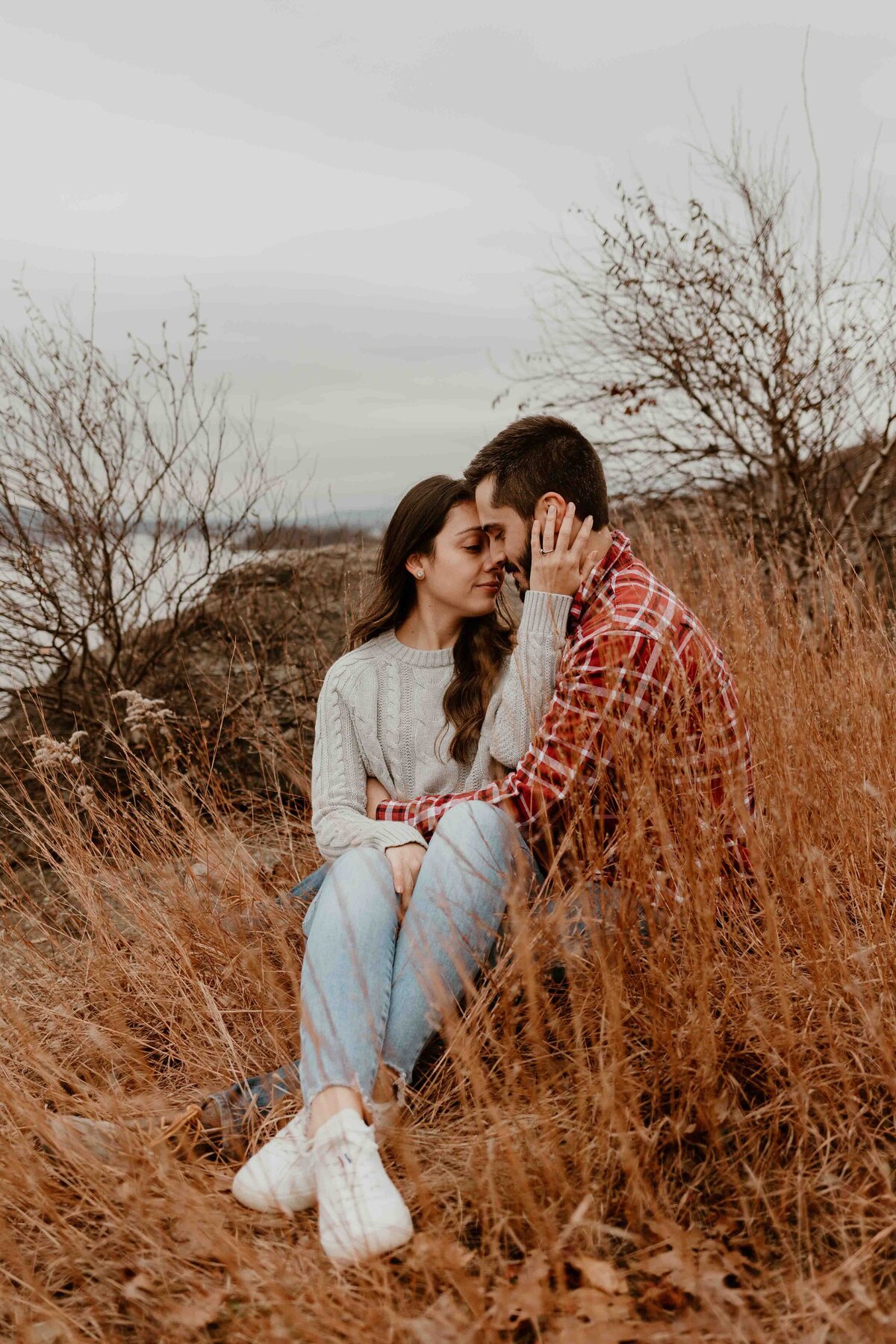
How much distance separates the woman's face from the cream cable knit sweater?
188mm

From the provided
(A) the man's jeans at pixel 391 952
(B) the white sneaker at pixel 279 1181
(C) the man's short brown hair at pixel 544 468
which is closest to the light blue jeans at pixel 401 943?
(A) the man's jeans at pixel 391 952

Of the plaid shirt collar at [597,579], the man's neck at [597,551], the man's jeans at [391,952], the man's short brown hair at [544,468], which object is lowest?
the man's jeans at [391,952]

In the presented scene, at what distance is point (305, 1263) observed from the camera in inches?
65.1

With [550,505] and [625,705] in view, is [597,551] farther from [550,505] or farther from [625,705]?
[625,705]

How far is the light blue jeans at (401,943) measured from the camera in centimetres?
193

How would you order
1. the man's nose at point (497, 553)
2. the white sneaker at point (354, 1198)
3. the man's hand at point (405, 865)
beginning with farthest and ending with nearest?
the man's nose at point (497, 553) < the man's hand at point (405, 865) < the white sneaker at point (354, 1198)

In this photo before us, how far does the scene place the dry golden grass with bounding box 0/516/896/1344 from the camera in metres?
1.48

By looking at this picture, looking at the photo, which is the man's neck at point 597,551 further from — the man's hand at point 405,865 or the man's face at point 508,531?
the man's hand at point 405,865

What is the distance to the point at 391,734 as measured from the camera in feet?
8.82

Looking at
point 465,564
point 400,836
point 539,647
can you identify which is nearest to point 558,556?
point 539,647

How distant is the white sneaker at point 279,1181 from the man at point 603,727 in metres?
0.18

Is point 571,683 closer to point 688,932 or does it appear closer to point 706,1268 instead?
point 688,932

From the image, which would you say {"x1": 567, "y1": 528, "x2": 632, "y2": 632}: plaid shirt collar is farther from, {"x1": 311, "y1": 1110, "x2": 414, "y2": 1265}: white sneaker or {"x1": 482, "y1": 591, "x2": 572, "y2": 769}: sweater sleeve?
{"x1": 311, "y1": 1110, "x2": 414, "y2": 1265}: white sneaker

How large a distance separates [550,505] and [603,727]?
2.08ft
